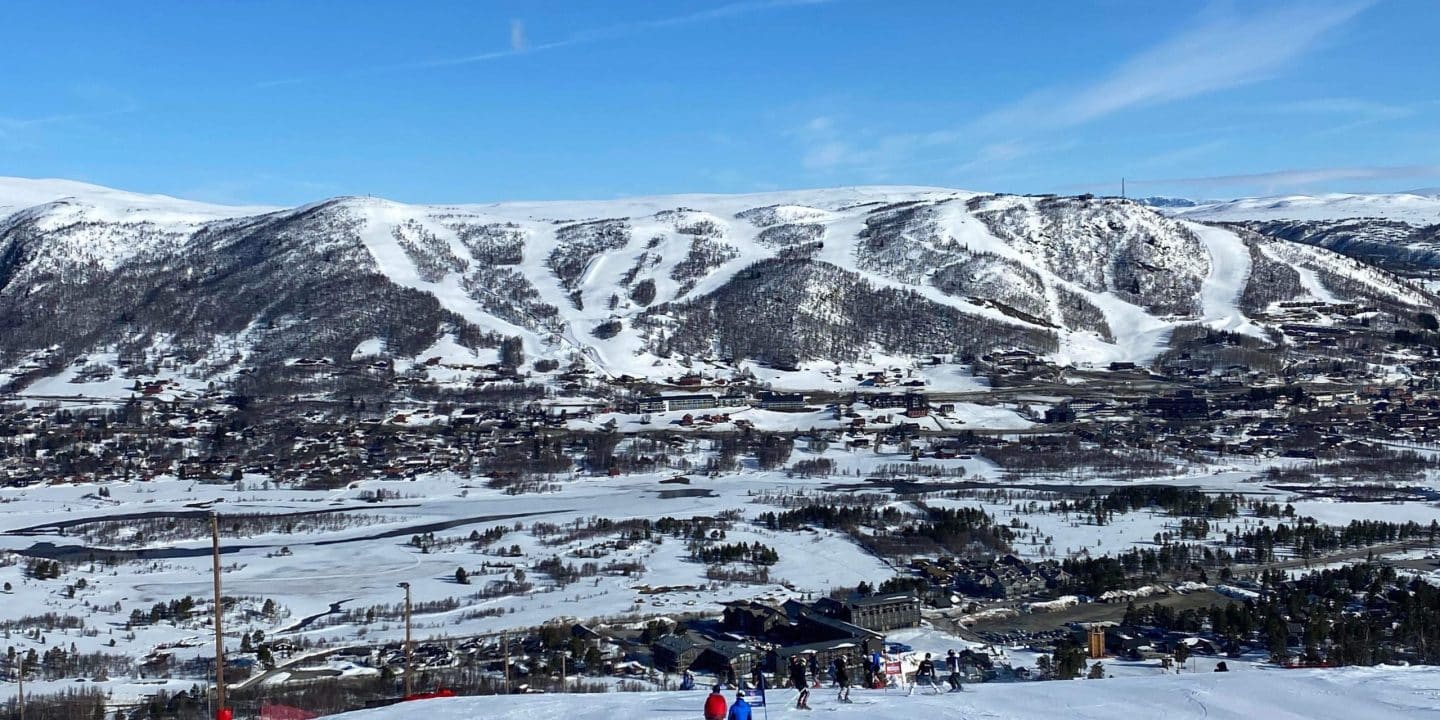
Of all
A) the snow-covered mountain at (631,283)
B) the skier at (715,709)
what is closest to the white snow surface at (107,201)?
the snow-covered mountain at (631,283)

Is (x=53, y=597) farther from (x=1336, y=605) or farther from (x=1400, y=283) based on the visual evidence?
(x=1400, y=283)

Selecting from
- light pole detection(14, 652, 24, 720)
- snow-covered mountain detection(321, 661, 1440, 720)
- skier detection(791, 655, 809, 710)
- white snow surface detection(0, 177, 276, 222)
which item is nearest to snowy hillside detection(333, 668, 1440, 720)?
snow-covered mountain detection(321, 661, 1440, 720)

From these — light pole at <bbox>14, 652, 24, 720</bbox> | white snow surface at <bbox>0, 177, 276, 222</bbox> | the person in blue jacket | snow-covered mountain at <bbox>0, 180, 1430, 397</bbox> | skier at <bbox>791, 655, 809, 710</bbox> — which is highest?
white snow surface at <bbox>0, 177, 276, 222</bbox>

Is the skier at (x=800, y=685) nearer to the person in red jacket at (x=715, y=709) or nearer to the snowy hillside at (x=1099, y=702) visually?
the snowy hillside at (x=1099, y=702)

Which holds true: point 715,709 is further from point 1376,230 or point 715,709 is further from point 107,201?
point 1376,230

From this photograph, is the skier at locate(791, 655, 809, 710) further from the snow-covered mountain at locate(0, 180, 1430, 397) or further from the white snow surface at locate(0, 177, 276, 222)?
the white snow surface at locate(0, 177, 276, 222)

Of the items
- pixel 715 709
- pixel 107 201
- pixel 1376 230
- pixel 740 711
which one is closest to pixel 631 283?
pixel 107 201
